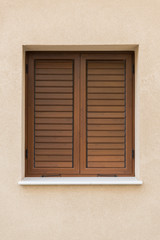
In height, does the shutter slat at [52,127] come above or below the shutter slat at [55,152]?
above

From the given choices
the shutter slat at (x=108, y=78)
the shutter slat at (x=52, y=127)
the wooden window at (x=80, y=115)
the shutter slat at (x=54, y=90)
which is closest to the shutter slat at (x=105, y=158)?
the wooden window at (x=80, y=115)

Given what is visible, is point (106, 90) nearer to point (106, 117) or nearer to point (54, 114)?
point (106, 117)

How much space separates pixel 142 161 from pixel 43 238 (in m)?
1.76

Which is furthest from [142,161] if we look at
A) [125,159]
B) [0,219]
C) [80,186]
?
[0,219]

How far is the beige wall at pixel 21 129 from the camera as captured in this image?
137 inches

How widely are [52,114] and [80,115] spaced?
0.42 metres

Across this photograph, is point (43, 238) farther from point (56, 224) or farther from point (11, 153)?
point (11, 153)

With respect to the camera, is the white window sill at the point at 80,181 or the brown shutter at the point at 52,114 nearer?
the white window sill at the point at 80,181

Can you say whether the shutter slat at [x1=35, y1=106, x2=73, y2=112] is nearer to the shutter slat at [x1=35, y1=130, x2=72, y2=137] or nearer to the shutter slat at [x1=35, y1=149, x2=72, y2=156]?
the shutter slat at [x1=35, y1=130, x2=72, y2=137]

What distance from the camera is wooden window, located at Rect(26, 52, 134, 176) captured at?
373 centimetres

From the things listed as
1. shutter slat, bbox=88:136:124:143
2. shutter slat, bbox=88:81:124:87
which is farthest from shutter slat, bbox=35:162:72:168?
shutter slat, bbox=88:81:124:87

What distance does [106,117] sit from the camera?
3.74 m

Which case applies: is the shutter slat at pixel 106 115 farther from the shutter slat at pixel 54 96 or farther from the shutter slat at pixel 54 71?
the shutter slat at pixel 54 71

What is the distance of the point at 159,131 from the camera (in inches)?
137
